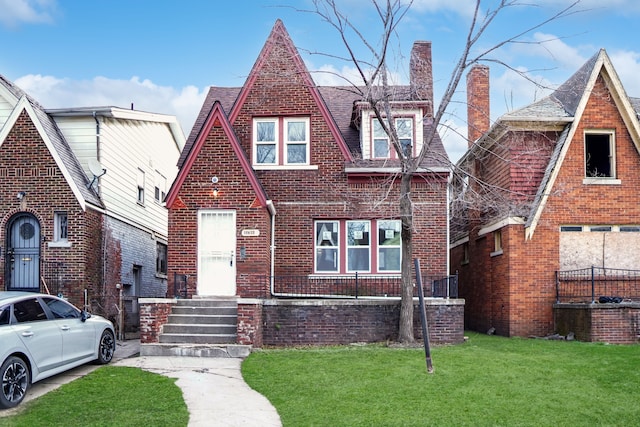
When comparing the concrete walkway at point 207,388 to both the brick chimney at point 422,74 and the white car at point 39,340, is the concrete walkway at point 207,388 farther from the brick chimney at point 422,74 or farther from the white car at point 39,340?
the brick chimney at point 422,74

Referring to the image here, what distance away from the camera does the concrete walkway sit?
27.9 ft

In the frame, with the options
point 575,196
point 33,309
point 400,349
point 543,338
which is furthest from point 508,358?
point 33,309

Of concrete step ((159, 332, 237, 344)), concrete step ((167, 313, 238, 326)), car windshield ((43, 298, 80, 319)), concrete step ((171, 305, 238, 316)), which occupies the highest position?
car windshield ((43, 298, 80, 319))

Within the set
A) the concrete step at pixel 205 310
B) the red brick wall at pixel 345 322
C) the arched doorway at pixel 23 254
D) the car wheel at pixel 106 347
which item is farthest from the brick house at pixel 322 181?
the car wheel at pixel 106 347

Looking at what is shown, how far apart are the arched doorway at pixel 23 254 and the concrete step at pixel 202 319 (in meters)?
4.37

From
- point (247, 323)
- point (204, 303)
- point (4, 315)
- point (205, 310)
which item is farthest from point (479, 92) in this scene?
point (4, 315)

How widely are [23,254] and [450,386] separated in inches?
470

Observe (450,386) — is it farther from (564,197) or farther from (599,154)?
(599,154)

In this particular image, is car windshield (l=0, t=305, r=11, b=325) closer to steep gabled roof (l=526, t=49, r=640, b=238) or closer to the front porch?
the front porch

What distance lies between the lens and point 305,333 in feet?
48.9

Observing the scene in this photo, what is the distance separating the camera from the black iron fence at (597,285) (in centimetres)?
1755

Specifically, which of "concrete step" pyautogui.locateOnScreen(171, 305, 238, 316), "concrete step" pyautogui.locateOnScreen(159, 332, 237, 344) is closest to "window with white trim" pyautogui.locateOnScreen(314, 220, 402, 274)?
"concrete step" pyautogui.locateOnScreen(171, 305, 238, 316)

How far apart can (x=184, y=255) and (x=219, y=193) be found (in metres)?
1.81

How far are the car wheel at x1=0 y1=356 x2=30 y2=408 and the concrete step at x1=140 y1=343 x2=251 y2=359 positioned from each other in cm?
417
